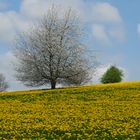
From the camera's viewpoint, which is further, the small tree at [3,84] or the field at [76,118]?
the small tree at [3,84]

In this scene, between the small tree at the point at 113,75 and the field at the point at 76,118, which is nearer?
the field at the point at 76,118

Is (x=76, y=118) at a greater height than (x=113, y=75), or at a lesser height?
lesser

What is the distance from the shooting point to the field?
21.3m

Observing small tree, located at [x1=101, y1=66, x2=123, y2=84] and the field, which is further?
small tree, located at [x1=101, y1=66, x2=123, y2=84]

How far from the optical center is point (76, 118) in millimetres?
27281

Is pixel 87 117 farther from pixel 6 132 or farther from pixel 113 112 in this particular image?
pixel 6 132

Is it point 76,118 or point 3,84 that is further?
point 3,84

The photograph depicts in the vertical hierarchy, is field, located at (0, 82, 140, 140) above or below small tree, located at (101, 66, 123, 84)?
below

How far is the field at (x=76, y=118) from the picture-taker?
70.0 ft

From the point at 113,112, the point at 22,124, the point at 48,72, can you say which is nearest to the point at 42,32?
the point at 48,72

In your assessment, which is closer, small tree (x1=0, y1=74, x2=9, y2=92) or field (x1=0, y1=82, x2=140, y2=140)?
field (x1=0, y1=82, x2=140, y2=140)

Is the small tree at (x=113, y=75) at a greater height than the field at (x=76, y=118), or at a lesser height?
greater

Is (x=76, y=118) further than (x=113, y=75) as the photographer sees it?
No

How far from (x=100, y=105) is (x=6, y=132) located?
45.3 feet
